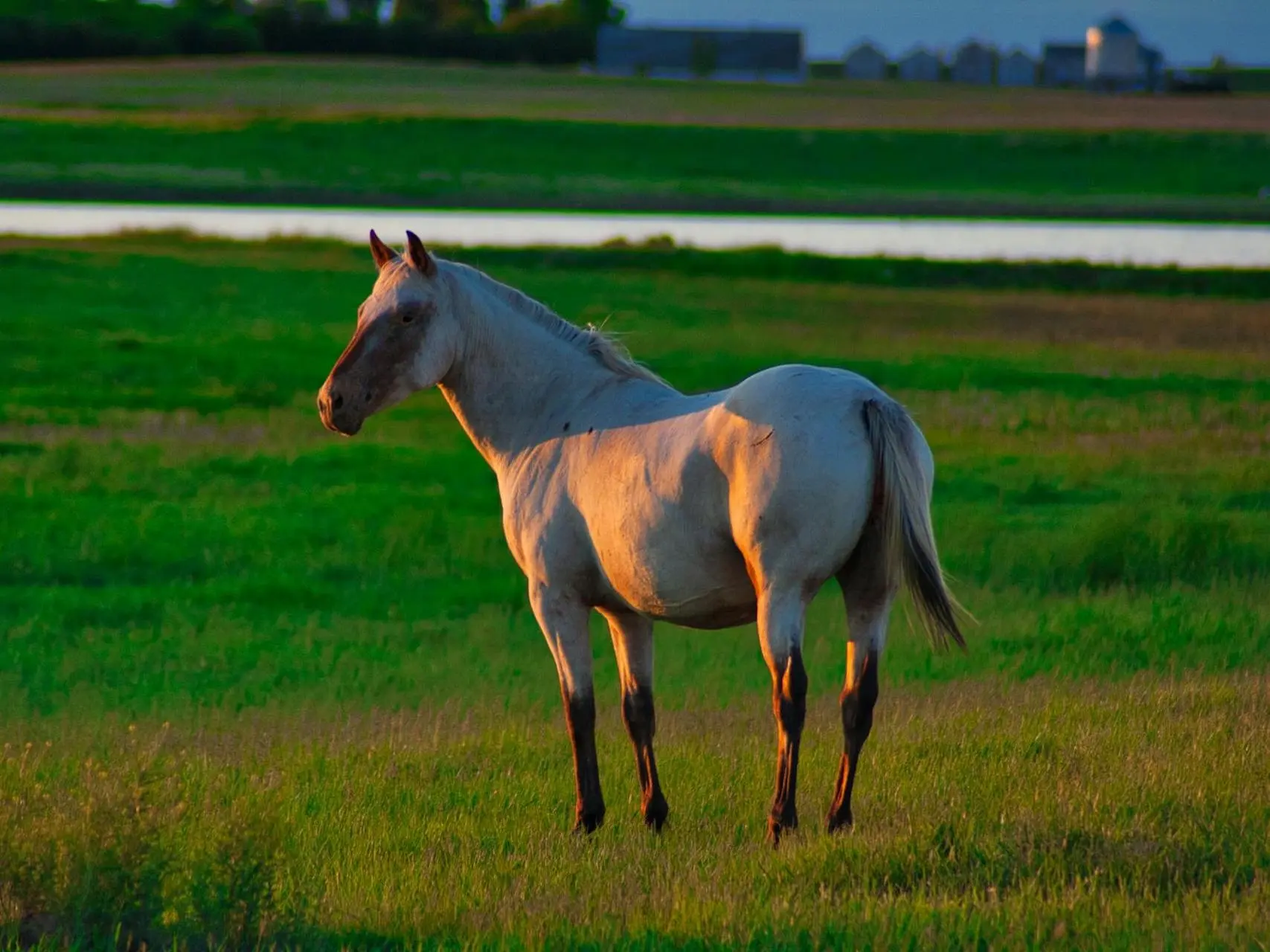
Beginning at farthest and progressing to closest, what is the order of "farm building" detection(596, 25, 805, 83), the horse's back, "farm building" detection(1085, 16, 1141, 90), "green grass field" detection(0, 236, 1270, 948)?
"farm building" detection(1085, 16, 1141, 90) < "farm building" detection(596, 25, 805, 83) < the horse's back < "green grass field" detection(0, 236, 1270, 948)

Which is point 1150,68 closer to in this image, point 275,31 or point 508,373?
point 275,31

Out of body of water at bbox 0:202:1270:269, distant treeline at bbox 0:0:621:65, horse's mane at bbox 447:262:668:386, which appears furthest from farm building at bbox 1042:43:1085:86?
horse's mane at bbox 447:262:668:386

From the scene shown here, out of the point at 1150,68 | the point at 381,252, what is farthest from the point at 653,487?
the point at 1150,68

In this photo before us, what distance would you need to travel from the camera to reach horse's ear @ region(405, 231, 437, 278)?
6.25 m

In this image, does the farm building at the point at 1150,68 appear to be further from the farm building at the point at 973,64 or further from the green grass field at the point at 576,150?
the green grass field at the point at 576,150

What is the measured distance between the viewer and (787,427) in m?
5.46

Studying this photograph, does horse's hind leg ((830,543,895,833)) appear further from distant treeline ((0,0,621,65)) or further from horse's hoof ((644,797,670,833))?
distant treeline ((0,0,621,65))

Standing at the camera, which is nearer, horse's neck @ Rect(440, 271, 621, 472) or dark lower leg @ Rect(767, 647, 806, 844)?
dark lower leg @ Rect(767, 647, 806, 844)

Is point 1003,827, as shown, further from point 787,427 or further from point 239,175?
point 239,175

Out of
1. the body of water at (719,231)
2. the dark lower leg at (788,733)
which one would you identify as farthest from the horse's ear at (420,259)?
the body of water at (719,231)

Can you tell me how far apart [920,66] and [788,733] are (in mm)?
138663

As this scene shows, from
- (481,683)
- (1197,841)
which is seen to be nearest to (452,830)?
(1197,841)

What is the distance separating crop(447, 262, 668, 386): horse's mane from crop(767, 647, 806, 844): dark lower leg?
1.51 m

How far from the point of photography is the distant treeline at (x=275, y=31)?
86688 mm
